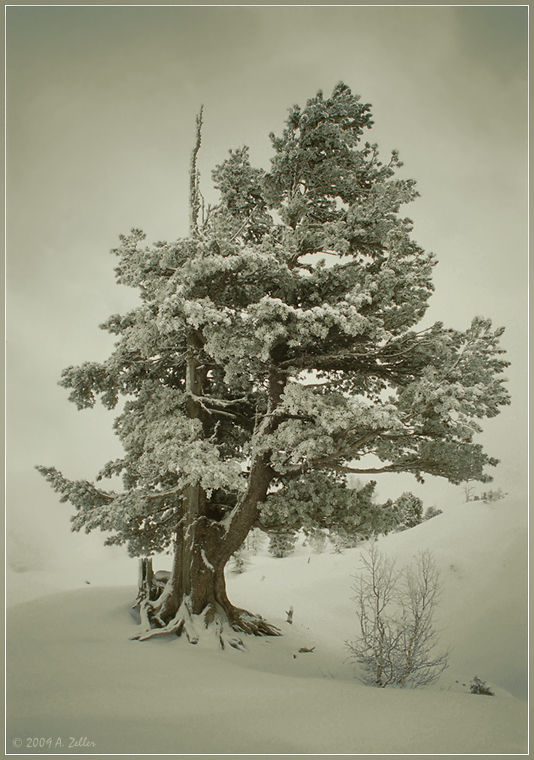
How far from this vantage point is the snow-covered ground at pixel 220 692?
5.50 meters

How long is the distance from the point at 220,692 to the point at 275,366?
18.2ft

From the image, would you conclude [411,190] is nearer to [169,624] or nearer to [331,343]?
[331,343]

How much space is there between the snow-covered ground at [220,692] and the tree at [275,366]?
1252 millimetres

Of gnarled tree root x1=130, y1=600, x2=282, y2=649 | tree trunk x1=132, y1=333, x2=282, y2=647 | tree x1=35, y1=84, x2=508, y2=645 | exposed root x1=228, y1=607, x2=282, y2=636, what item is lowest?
exposed root x1=228, y1=607, x2=282, y2=636

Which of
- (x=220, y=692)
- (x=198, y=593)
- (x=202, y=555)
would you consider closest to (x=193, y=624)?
(x=198, y=593)

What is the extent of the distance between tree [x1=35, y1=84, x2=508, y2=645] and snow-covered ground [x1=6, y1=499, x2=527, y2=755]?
1.25m

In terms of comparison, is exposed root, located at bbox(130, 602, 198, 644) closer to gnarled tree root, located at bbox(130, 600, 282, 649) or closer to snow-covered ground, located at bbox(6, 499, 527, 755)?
gnarled tree root, located at bbox(130, 600, 282, 649)

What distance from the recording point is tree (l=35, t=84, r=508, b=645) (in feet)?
24.8

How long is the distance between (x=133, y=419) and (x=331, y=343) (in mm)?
4500

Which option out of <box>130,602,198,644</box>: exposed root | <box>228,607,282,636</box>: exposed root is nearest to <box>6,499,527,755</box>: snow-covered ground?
<box>130,602,198,644</box>: exposed root

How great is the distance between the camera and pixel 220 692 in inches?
256

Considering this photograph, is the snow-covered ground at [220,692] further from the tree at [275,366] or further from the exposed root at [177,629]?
the tree at [275,366]

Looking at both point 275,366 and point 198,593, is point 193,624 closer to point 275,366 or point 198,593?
point 198,593

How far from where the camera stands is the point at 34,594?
10703 millimetres
